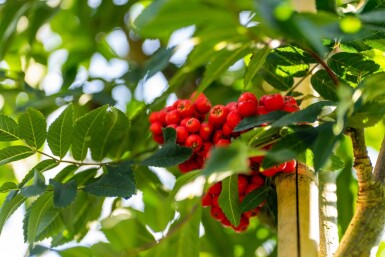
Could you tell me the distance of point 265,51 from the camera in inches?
42.7

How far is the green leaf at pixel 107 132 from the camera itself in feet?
4.40

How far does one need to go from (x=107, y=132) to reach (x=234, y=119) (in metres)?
0.27

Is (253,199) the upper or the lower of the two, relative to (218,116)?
lower

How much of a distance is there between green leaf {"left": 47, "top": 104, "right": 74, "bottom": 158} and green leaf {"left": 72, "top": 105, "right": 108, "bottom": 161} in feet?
0.05

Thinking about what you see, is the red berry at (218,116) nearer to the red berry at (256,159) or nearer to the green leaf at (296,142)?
the red berry at (256,159)

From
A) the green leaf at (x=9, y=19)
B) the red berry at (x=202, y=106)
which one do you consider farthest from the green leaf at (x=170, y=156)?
the green leaf at (x=9, y=19)

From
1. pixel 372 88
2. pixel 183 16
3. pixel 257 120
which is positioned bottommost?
pixel 257 120

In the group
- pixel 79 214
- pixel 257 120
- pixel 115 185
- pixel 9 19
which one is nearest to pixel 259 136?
pixel 257 120

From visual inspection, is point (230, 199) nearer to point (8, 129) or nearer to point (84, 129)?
point (84, 129)

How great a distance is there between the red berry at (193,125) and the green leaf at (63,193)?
0.77 ft

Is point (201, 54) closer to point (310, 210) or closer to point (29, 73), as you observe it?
point (310, 210)

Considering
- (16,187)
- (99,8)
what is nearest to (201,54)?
(16,187)

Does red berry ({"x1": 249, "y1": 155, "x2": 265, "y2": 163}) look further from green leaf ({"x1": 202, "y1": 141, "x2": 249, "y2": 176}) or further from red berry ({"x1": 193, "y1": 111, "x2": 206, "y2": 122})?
green leaf ({"x1": 202, "y1": 141, "x2": 249, "y2": 176})

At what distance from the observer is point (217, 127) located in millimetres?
1268
